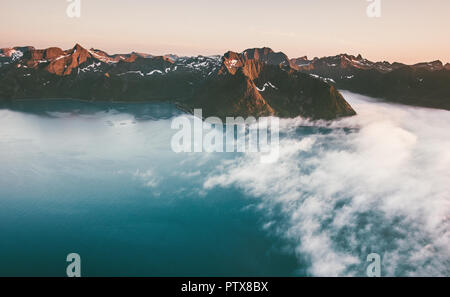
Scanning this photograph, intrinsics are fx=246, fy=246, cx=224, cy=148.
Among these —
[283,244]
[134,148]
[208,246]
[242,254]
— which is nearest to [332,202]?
[283,244]

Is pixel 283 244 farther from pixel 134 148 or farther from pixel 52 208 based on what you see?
pixel 134 148

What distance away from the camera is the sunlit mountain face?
71.1m

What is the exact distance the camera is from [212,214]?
319ft

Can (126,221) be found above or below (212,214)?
above

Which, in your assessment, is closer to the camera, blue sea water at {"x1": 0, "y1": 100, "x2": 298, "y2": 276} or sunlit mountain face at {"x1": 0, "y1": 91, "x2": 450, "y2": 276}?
blue sea water at {"x1": 0, "y1": 100, "x2": 298, "y2": 276}

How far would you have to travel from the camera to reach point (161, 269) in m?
66.9

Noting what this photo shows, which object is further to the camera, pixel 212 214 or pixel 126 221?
pixel 212 214

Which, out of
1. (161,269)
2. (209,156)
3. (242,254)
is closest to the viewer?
(161,269)

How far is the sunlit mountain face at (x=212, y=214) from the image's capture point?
71.1 m

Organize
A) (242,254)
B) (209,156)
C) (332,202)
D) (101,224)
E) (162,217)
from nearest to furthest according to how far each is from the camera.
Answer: (242,254)
(101,224)
(162,217)
(332,202)
(209,156)

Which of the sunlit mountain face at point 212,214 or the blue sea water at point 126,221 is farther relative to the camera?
the sunlit mountain face at point 212,214
